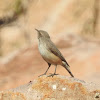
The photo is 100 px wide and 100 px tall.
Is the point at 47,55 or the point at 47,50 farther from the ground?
the point at 47,50

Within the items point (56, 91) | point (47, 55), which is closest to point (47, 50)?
point (47, 55)

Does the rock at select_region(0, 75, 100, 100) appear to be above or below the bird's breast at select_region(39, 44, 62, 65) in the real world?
below

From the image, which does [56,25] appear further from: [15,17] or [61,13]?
[15,17]

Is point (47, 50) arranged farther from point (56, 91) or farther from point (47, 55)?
point (56, 91)

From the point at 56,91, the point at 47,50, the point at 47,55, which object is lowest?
the point at 56,91

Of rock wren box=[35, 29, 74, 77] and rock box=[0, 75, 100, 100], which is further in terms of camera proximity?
rock wren box=[35, 29, 74, 77]

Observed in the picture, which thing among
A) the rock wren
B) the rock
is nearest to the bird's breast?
the rock wren

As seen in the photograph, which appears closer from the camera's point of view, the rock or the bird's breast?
the rock

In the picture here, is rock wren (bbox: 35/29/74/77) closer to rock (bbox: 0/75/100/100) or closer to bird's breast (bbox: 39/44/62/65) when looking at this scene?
bird's breast (bbox: 39/44/62/65)

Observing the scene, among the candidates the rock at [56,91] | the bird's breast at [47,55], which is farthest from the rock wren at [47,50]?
the rock at [56,91]
